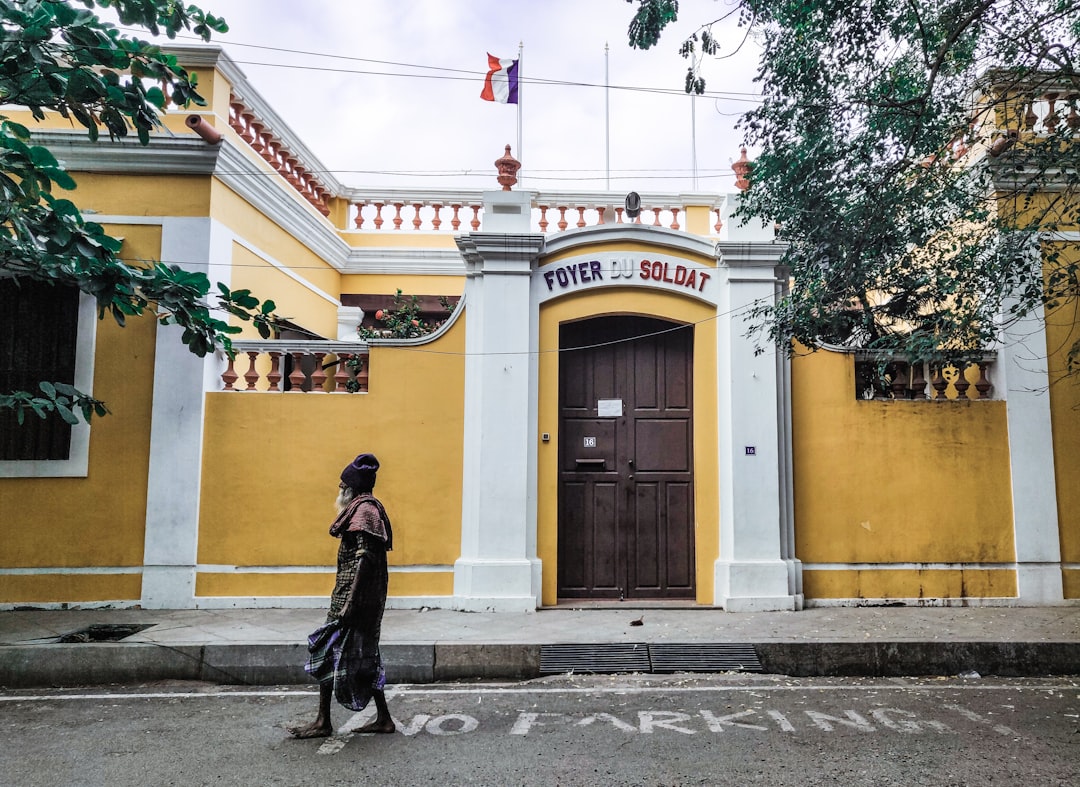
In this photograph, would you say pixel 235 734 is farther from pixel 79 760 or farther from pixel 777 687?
pixel 777 687

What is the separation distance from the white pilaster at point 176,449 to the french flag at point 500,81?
399 centimetres

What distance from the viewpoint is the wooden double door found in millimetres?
7785

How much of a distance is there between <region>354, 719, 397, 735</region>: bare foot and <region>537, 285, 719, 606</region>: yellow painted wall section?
3.17 metres

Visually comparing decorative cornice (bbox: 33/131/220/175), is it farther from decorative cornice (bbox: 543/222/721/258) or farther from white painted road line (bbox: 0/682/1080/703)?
white painted road line (bbox: 0/682/1080/703)

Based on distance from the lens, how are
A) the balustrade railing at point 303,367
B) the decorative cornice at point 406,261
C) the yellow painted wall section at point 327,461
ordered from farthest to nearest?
1. the decorative cornice at point 406,261
2. the balustrade railing at point 303,367
3. the yellow painted wall section at point 327,461

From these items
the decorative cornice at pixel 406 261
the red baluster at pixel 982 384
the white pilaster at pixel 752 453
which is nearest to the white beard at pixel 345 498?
the white pilaster at pixel 752 453

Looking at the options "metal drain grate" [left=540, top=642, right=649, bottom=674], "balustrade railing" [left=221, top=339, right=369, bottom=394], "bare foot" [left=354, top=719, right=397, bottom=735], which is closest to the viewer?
"bare foot" [left=354, top=719, right=397, bottom=735]

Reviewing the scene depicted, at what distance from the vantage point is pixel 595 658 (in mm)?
6051

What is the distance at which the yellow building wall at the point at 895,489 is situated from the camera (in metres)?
7.62

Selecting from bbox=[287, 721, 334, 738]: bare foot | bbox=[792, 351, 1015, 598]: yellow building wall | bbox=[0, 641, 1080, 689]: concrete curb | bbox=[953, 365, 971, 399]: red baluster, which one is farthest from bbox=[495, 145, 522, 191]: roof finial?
bbox=[287, 721, 334, 738]: bare foot

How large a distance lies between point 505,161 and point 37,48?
424 cm

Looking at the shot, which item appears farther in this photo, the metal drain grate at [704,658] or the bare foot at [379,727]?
the metal drain grate at [704,658]

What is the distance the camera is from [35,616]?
7062 mm

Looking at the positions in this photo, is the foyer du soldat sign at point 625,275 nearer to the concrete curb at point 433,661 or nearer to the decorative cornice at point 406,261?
the decorative cornice at point 406,261
